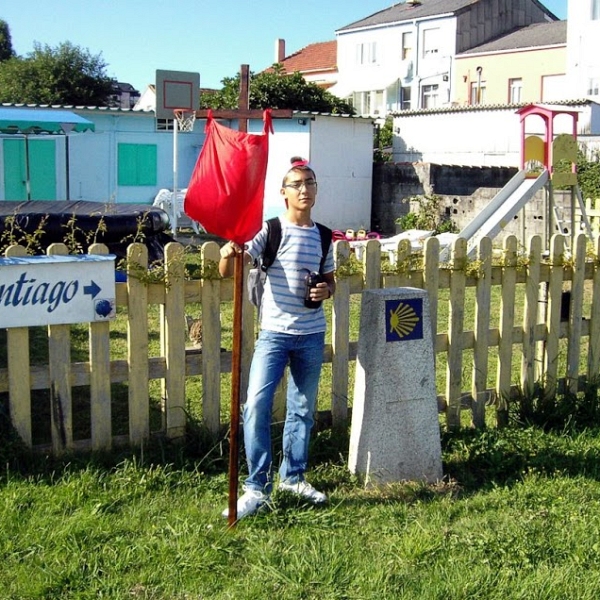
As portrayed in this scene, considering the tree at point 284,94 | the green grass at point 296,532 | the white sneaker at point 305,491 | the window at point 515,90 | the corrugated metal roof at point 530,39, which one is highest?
the corrugated metal roof at point 530,39

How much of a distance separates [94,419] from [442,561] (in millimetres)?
2049

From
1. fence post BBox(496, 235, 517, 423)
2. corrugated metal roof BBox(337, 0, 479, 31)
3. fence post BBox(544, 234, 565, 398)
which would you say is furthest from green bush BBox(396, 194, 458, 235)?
corrugated metal roof BBox(337, 0, 479, 31)

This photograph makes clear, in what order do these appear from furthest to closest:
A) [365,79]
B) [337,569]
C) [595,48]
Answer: [365,79] → [595,48] → [337,569]

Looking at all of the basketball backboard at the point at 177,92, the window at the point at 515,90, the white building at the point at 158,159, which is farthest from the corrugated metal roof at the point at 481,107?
the window at the point at 515,90

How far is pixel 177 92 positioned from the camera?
1803cm

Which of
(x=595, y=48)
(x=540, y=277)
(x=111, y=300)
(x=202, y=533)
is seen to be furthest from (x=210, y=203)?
(x=595, y=48)

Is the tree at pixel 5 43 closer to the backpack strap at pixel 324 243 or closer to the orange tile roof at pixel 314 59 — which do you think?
the orange tile roof at pixel 314 59

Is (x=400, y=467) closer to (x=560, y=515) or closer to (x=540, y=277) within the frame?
(x=560, y=515)

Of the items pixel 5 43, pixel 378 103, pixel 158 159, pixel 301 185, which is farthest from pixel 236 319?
pixel 5 43

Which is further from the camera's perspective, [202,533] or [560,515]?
[560,515]

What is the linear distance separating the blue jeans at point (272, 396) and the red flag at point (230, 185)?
0.66 meters

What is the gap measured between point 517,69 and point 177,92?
1166 inches

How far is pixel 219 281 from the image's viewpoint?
4777 mm

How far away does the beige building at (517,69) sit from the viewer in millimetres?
41094
